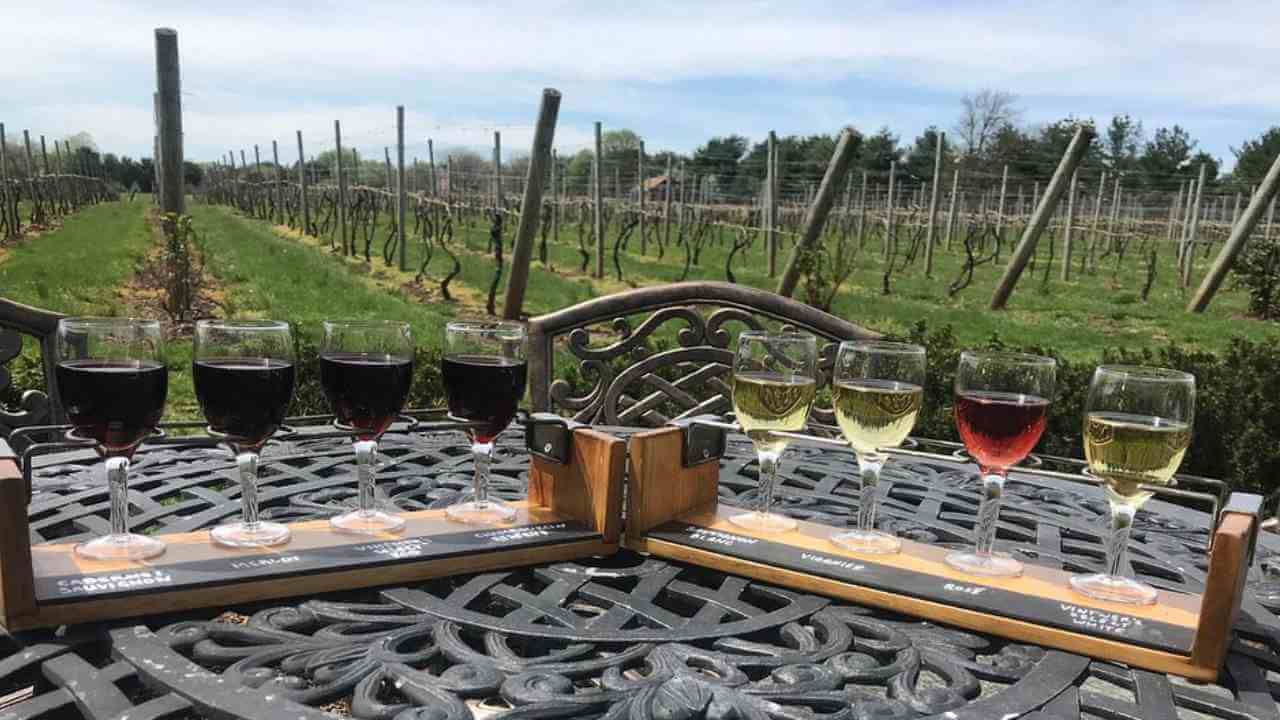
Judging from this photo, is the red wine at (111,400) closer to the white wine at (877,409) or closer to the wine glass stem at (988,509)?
the white wine at (877,409)

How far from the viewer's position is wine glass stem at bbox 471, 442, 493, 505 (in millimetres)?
1426

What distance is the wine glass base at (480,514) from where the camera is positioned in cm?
145

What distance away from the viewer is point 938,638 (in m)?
1.20

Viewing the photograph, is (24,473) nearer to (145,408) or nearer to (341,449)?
(145,408)

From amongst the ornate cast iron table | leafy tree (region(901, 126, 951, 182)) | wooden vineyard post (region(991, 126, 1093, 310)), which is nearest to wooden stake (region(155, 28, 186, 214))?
the ornate cast iron table

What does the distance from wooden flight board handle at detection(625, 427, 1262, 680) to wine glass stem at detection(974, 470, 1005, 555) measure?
63 mm

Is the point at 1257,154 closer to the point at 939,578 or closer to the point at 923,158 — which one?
the point at 923,158

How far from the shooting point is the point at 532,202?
30.8 feet

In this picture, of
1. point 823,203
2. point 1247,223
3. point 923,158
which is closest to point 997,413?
point 823,203

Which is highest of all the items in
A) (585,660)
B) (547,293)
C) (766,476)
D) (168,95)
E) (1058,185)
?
(168,95)

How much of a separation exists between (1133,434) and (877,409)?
32 cm

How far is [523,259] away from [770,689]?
27.9ft

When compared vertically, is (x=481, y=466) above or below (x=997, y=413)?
below

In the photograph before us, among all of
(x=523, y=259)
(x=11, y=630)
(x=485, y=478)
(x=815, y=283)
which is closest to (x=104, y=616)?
(x=11, y=630)
